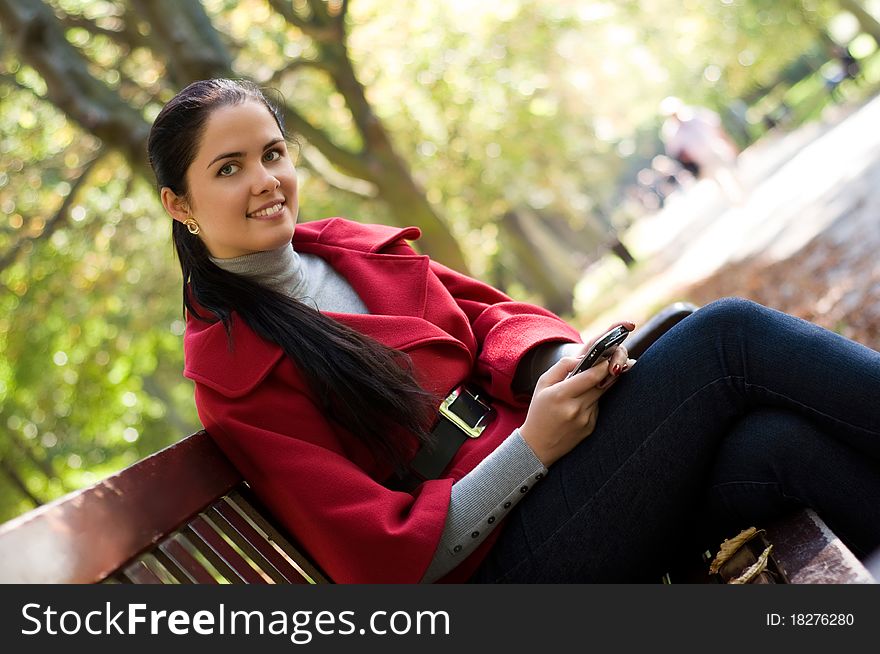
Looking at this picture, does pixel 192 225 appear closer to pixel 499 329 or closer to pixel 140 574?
pixel 499 329

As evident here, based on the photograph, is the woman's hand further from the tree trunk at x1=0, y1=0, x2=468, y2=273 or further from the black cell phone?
the tree trunk at x1=0, y1=0, x2=468, y2=273

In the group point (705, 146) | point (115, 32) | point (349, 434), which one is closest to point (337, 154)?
point (115, 32)

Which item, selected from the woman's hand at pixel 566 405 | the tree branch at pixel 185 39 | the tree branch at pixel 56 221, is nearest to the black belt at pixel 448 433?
the woman's hand at pixel 566 405

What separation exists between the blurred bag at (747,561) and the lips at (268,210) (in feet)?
4.90

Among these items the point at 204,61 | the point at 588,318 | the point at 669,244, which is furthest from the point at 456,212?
the point at 204,61

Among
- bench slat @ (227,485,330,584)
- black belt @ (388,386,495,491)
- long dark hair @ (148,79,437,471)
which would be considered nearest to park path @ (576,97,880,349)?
black belt @ (388,386,495,491)

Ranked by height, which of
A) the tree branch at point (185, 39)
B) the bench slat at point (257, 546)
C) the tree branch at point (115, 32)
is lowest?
the bench slat at point (257, 546)

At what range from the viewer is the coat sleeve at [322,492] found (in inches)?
98.4

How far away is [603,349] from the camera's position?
2.60m

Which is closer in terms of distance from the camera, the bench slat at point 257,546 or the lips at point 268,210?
the bench slat at point 257,546

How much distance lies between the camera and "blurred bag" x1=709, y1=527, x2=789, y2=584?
2.28m

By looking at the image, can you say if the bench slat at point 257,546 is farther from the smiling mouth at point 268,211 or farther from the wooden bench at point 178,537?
the smiling mouth at point 268,211

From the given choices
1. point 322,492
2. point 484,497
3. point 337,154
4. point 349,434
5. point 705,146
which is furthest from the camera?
point 705,146

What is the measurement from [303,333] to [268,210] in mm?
377
